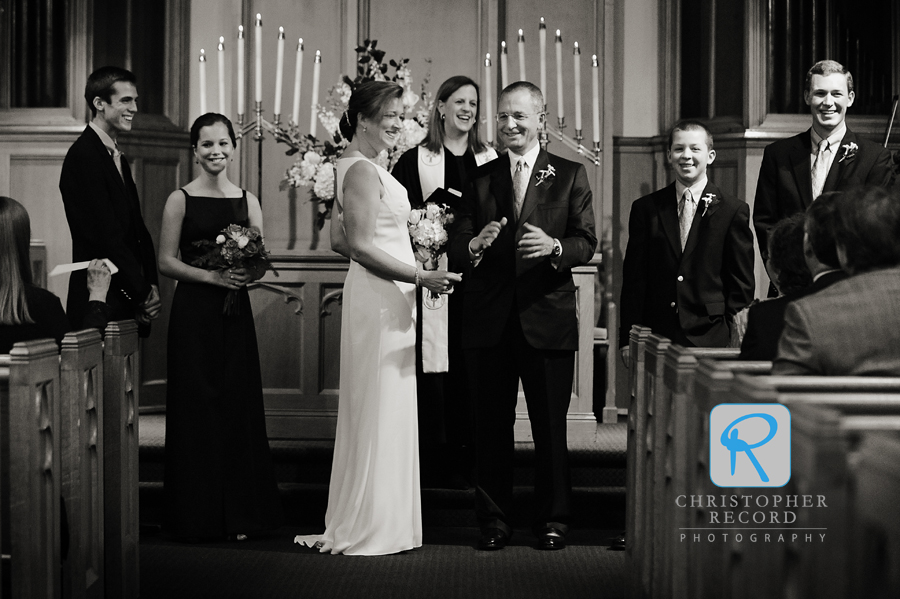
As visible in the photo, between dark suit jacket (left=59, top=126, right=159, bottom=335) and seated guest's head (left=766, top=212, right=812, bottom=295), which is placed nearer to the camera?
seated guest's head (left=766, top=212, right=812, bottom=295)

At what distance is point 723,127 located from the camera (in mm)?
6430

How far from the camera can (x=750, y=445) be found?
224 cm

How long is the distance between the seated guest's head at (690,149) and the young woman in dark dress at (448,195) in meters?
0.88

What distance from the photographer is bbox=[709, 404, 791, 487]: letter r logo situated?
7.06ft

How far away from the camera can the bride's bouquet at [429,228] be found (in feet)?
13.6

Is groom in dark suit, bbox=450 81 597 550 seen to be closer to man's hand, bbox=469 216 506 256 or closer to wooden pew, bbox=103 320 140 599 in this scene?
man's hand, bbox=469 216 506 256

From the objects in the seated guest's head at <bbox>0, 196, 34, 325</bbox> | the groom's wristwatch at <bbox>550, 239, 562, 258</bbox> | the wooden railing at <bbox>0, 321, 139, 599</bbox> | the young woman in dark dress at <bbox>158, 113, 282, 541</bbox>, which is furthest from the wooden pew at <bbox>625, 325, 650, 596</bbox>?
the seated guest's head at <bbox>0, 196, 34, 325</bbox>

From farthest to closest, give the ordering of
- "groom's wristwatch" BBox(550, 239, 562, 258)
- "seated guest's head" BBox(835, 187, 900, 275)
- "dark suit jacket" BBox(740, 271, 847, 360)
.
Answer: "groom's wristwatch" BBox(550, 239, 562, 258) < "dark suit jacket" BBox(740, 271, 847, 360) < "seated guest's head" BBox(835, 187, 900, 275)

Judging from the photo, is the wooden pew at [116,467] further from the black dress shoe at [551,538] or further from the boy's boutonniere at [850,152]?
the boy's boutonniere at [850,152]

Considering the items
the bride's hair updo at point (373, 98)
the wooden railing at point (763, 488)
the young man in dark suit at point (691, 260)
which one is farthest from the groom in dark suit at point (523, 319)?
the wooden railing at point (763, 488)

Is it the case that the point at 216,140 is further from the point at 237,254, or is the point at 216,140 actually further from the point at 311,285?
the point at 311,285

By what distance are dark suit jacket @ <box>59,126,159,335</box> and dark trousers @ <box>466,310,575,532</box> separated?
1465 millimetres

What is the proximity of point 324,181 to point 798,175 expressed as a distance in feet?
7.08

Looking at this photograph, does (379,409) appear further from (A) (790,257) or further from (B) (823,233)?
(B) (823,233)
